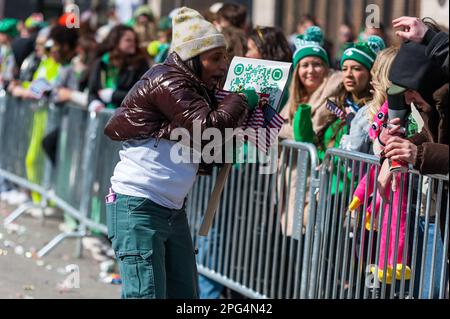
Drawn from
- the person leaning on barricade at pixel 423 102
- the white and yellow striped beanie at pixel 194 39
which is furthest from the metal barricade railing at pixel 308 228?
the white and yellow striped beanie at pixel 194 39

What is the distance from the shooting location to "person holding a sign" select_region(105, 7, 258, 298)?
511cm

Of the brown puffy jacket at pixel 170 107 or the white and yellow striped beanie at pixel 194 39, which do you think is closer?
the brown puffy jacket at pixel 170 107

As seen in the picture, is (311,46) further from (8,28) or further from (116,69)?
(8,28)

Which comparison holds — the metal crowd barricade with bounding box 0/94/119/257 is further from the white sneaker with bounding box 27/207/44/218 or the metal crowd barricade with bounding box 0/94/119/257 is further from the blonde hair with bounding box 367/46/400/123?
the blonde hair with bounding box 367/46/400/123

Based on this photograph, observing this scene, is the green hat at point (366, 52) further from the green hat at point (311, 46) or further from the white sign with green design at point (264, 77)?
the white sign with green design at point (264, 77)

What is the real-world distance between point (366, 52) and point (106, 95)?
3544 mm

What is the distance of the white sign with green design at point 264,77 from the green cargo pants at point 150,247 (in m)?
0.72

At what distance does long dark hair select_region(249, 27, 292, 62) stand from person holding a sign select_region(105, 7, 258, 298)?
96.9 inches

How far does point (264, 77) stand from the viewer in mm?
5258

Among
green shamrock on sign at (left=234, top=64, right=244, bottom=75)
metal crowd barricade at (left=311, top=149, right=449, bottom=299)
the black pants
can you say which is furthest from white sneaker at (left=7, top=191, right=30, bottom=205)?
green shamrock on sign at (left=234, top=64, right=244, bottom=75)

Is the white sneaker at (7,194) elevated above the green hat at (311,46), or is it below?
below

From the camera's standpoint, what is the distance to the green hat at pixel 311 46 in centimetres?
725

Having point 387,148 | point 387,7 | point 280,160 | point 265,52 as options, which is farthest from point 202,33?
point 387,7
